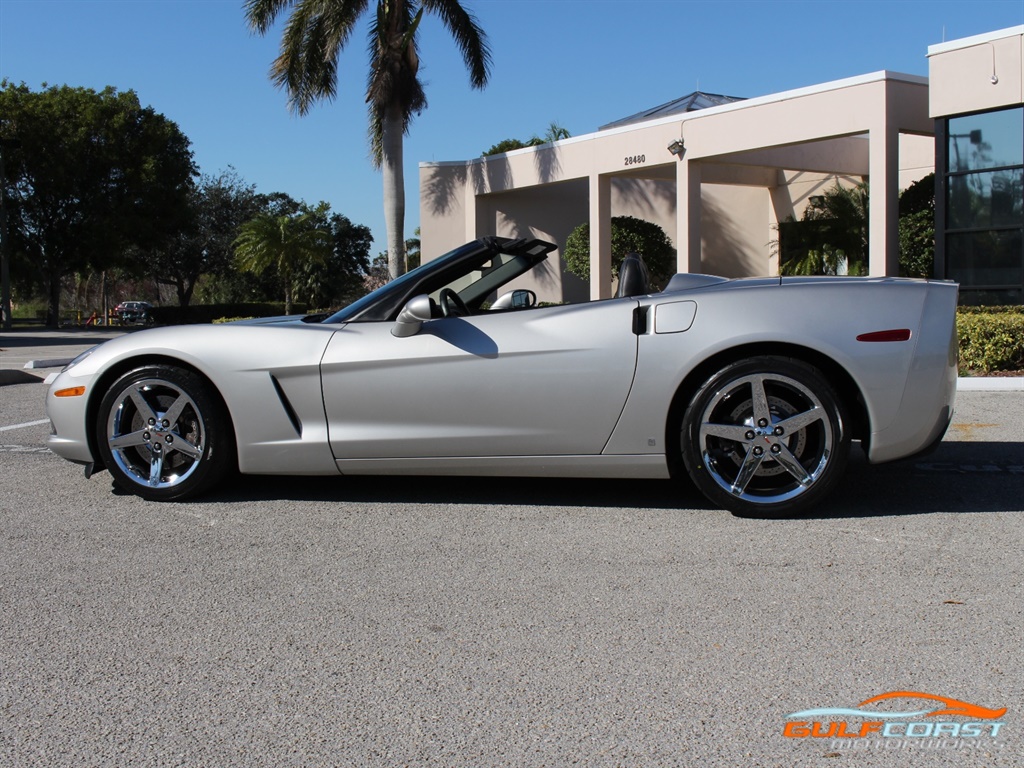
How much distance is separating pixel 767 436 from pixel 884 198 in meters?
14.9

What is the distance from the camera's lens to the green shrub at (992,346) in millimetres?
11328

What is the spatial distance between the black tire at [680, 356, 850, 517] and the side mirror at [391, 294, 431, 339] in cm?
124

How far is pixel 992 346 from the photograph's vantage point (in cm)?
1134

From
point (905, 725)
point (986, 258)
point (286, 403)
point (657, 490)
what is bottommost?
point (905, 725)

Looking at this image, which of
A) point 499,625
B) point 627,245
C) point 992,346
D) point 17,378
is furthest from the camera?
point 627,245

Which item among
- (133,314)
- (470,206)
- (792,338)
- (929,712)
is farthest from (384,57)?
(133,314)

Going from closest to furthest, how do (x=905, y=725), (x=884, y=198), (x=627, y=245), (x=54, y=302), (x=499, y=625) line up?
(x=905, y=725), (x=499, y=625), (x=884, y=198), (x=627, y=245), (x=54, y=302)

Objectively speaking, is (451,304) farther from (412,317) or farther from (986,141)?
(986,141)

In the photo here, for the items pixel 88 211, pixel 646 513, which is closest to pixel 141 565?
pixel 646 513

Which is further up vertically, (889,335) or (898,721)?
(889,335)

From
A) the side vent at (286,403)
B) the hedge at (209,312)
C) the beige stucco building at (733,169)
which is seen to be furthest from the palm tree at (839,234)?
the hedge at (209,312)

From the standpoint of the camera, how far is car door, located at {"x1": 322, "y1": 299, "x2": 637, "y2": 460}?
4.39m

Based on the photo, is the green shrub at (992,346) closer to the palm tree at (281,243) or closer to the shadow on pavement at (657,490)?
the shadow on pavement at (657,490)

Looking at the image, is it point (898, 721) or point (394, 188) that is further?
point (394, 188)
